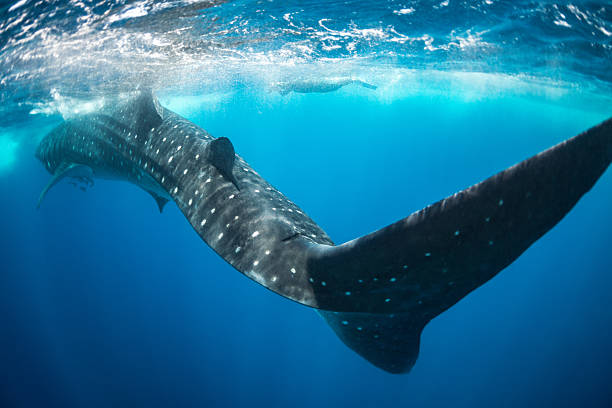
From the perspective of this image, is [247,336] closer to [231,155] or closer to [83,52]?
[83,52]

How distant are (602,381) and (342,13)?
3300 cm

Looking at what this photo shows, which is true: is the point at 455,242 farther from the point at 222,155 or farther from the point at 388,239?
the point at 222,155

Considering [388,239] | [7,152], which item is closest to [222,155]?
[388,239]

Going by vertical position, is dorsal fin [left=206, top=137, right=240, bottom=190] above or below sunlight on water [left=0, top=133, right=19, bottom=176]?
above

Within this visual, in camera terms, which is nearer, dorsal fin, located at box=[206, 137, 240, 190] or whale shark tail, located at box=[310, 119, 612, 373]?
whale shark tail, located at box=[310, 119, 612, 373]

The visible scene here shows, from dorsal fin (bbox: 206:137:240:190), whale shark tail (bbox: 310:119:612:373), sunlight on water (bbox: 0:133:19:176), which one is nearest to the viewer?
whale shark tail (bbox: 310:119:612:373)

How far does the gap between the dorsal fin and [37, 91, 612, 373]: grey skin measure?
0.04ft

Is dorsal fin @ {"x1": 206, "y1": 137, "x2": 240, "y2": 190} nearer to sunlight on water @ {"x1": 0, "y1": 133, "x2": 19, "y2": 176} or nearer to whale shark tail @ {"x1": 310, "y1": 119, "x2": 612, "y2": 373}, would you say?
whale shark tail @ {"x1": 310, "y1": 119, "x2": 612, "y2": 373}

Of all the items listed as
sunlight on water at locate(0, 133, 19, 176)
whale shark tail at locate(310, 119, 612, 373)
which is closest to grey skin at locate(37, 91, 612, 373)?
whale shark tail at locate(310, 119, 612, 373)

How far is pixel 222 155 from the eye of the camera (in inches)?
148

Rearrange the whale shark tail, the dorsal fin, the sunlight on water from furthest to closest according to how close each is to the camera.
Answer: the sunlight on water → the dorsal fin → the whale shark tail

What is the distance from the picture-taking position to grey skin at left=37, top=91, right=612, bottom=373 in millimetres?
1486

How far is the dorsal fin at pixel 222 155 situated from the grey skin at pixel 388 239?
0.04 feet

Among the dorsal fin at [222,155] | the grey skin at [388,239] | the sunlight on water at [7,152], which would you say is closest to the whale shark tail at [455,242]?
the grey skin at [388,239]
